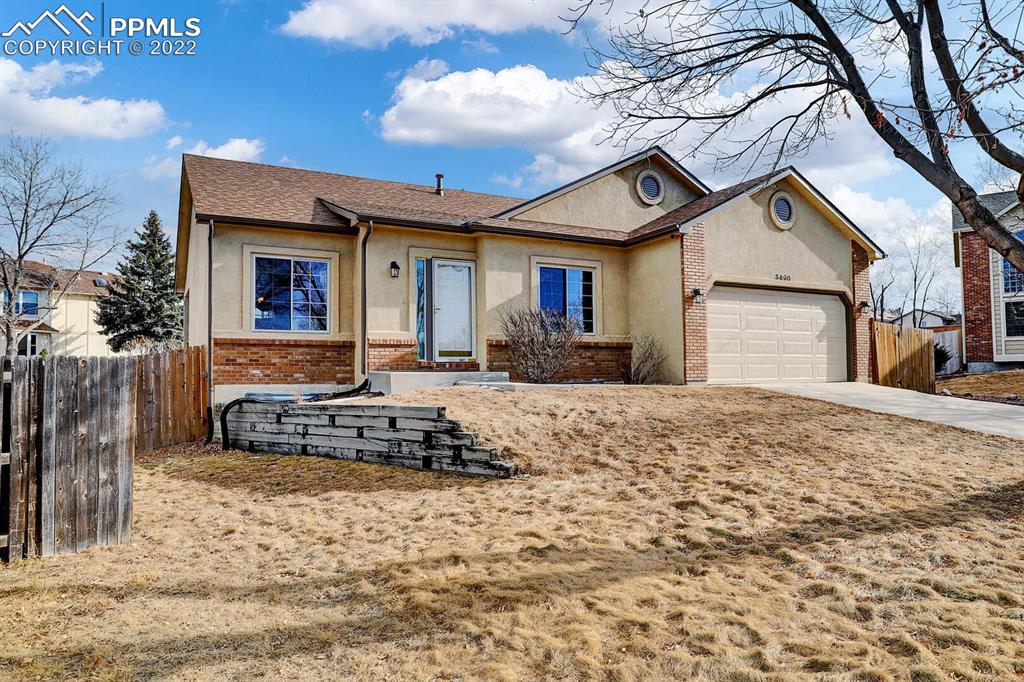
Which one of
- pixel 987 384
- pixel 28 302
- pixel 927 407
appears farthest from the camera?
pixel 28 302

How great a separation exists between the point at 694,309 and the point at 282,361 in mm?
8080

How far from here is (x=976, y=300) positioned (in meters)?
25.2

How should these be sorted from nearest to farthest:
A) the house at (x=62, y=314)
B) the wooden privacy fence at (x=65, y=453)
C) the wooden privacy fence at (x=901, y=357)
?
the wooden privacy fence at (x=65, y=453)
the wooden privacy fence at (x=901, y=357)
the house at (x=62, y=314)

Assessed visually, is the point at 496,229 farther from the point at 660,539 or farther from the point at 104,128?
the point at 104,128

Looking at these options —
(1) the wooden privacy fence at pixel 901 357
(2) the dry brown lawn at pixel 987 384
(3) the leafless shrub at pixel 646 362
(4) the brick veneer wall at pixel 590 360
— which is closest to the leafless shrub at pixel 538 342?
(4) the brick veneer wall at pixel 590 360

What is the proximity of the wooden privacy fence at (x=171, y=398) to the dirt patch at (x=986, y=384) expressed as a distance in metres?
17.8

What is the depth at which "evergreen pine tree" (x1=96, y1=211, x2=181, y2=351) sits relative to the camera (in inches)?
1352

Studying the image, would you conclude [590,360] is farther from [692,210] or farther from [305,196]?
[305,196]

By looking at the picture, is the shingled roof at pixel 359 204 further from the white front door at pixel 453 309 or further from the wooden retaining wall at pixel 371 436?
the wooden retaining wall at pixel 371 436

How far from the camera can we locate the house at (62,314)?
36.7 meters

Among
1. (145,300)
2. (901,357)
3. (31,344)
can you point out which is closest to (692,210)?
(901,357)

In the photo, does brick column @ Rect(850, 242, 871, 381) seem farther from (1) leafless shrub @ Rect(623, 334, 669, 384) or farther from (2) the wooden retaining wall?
(2) the wooden retaining wall

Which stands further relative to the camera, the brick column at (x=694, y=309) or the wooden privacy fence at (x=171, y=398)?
the brick column at (x=694, y=309)

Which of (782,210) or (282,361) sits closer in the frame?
(282,361)
